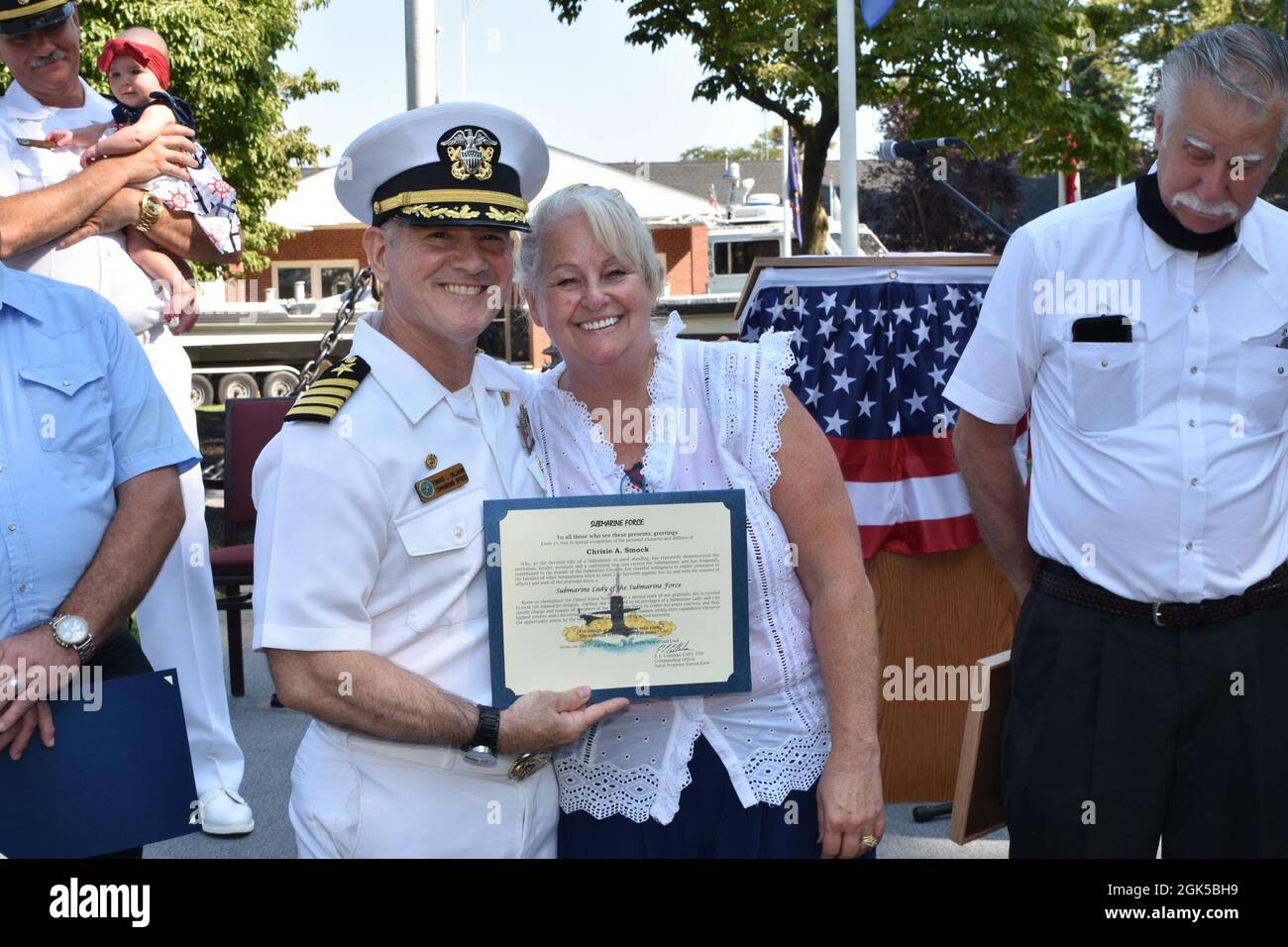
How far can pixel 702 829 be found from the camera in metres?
2.55

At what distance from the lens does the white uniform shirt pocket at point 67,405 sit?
2.66 meters

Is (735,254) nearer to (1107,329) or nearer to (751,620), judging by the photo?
(1107,329)

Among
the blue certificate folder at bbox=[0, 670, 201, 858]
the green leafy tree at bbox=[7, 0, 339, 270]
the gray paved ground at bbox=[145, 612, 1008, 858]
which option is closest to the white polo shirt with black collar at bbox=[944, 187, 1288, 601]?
the blue certificate folder at bbox=[0, 670, 201, 858]

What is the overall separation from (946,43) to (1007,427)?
52.9ft

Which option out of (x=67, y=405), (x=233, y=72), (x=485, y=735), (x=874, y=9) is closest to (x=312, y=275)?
(x=233, y=72)

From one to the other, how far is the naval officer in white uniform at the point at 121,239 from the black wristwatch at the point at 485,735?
1.70 m

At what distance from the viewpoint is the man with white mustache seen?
9.00 ft

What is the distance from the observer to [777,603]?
259cm

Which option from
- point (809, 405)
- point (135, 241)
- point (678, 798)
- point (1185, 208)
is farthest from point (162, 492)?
point (809, 405)

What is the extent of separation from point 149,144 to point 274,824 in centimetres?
227

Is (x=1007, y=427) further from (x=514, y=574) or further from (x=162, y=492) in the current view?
(x=162, y=492)

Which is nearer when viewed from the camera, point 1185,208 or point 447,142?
point 447,142

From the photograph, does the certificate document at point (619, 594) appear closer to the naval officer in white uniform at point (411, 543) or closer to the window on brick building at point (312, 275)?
the naval officer in white uniform at point (411, 543)

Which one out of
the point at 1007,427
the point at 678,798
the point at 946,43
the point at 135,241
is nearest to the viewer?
the point at 678,798
